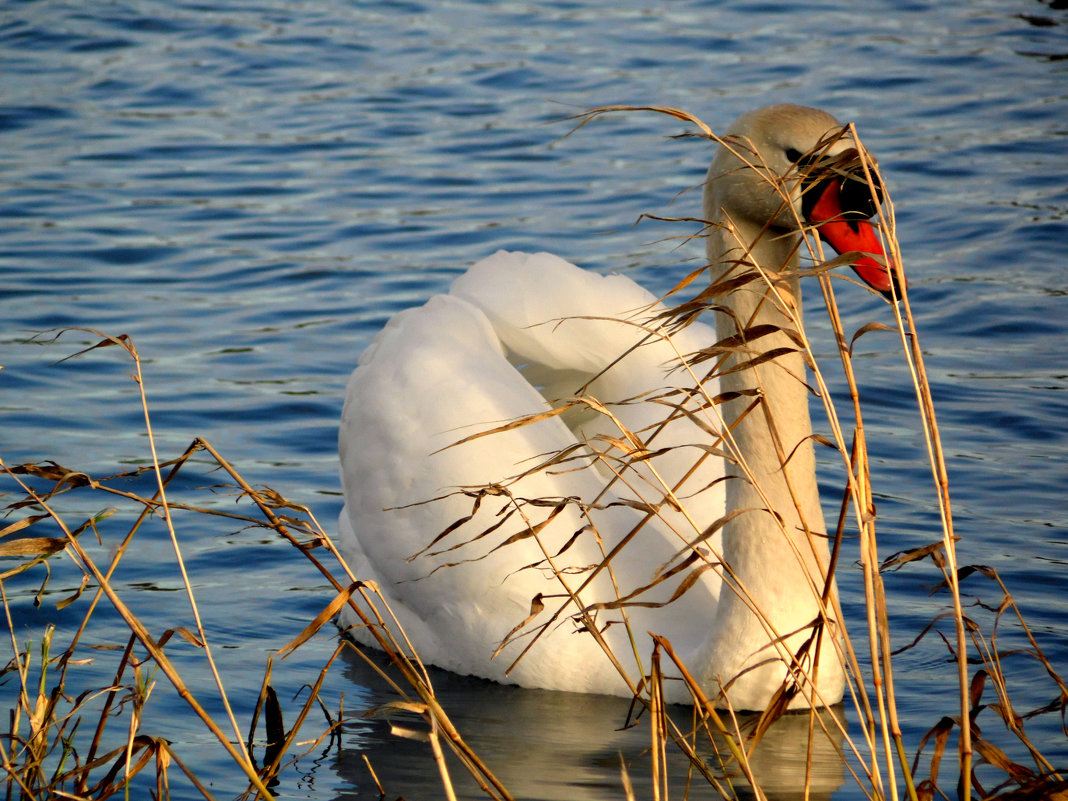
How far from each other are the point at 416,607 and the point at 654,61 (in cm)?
801

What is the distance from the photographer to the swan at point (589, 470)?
Answer: 401 cm

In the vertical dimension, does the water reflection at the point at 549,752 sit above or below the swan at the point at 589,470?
below

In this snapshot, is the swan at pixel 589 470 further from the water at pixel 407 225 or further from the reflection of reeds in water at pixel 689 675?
the water at pixel 407 225

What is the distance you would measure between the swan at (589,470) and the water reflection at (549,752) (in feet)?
0.28

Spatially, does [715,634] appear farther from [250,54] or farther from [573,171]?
[250,54]

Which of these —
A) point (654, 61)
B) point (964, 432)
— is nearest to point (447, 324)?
point (964, 432)

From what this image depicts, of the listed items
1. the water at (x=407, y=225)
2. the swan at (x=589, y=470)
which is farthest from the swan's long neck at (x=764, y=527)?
the water at (x=407, y=225)

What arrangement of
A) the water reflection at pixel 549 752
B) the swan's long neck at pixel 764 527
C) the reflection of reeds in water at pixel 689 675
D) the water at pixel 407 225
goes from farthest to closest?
the water at pixel 407 225
the swan's long neck at pixel 764 527
the water reflection at pixel 549 752
the reflection of reeds in water at pixel 689 675

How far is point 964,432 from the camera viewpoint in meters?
6.40

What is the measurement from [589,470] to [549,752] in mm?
967

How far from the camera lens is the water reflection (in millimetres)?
3895

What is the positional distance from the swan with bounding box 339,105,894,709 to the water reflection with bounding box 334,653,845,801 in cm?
8

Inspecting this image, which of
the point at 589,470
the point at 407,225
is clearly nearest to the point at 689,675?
the point at 589,470

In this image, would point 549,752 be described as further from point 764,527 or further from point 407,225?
point 407,225
